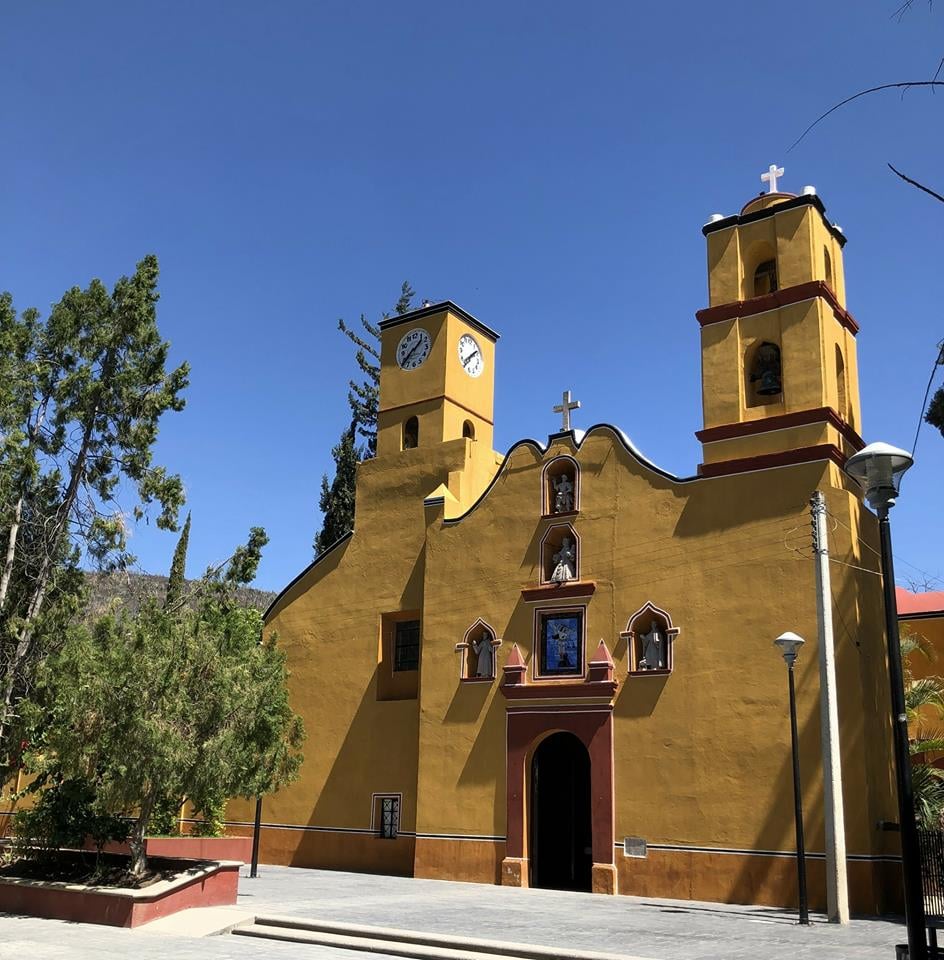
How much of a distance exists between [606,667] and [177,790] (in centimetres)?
815

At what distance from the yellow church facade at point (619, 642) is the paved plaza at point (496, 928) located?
A: 1.40m

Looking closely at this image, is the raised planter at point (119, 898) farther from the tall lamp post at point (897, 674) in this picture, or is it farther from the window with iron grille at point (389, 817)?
the tall lamp post at point (897, 674)

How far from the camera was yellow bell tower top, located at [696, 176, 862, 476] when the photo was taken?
17.9 metres

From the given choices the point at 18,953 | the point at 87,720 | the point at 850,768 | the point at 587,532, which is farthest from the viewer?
the point at 587,532

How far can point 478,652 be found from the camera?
20953mm

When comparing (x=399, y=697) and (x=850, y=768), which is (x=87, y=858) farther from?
(x=850, y=768)

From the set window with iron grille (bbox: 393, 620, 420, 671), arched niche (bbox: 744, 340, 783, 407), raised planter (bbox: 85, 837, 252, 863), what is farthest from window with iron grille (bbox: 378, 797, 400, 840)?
arched niche (bbox: 744, 340, 783, 407)

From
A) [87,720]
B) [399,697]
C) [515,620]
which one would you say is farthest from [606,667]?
[87,720]

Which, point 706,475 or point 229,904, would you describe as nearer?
point 229,904

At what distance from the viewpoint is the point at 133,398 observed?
20.0m

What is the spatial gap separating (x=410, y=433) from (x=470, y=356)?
2.39m

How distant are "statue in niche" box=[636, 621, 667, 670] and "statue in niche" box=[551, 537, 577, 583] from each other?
2.09 m

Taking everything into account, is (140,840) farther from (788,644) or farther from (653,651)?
(788,644)

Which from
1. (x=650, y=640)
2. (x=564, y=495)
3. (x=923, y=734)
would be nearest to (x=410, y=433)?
(x=564, y=495)
